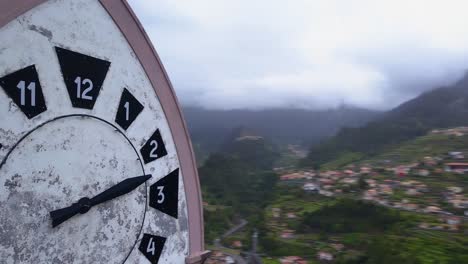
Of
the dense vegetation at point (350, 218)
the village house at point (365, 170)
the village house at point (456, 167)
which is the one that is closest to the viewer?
the dense vegetation at point (350, 218)

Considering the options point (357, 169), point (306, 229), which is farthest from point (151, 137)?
point (357, 169)

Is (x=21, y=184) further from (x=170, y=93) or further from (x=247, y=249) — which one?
(x=247, y=249)

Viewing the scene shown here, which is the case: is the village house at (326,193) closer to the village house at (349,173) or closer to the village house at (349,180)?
the village house at (349,180)

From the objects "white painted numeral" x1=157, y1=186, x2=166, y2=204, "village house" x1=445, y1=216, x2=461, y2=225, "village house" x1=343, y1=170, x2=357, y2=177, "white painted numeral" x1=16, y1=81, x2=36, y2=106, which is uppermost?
"white painted numeral" x1=16, y1=81, x2=36, y2=106

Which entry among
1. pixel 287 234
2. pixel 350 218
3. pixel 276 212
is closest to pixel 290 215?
pixel 276 212

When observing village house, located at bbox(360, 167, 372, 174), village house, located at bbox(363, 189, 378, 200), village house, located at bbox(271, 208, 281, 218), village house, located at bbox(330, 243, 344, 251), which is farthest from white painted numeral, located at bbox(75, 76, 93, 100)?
village house, located at bbox(360, 167, 372, 174)

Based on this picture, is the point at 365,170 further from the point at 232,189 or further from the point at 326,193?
the point at 232,189

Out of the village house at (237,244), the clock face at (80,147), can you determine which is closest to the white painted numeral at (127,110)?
the clock face at (80,147)

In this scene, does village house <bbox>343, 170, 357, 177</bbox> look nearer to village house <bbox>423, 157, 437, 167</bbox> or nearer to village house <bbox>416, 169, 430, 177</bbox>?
village house <bbox>416, 169, 430, 177</bbox>
